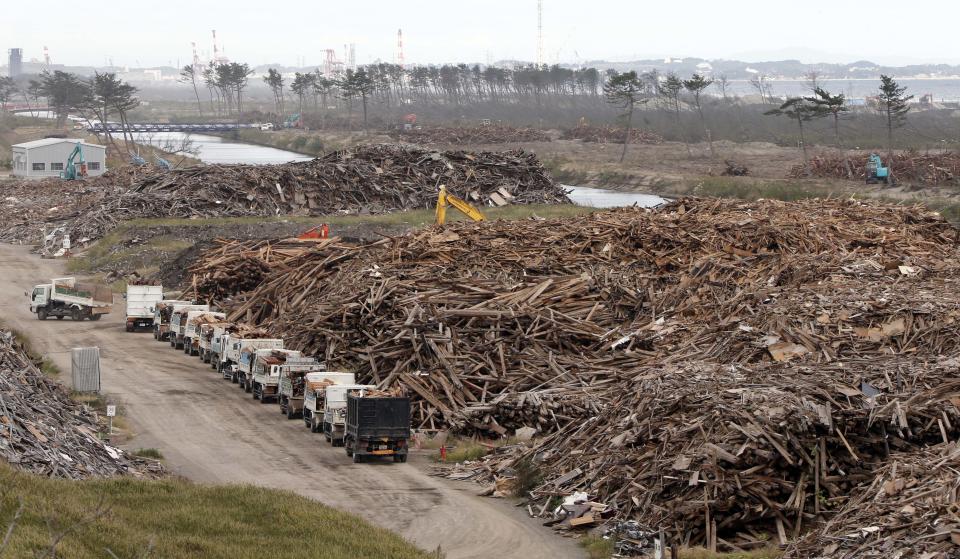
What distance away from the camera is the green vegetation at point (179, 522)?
1838 centimetres

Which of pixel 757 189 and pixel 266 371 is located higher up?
pixel 757 189

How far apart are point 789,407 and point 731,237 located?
21.1 meters

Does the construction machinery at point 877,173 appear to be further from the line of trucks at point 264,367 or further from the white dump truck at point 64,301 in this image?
the white dump truck at point 64,301

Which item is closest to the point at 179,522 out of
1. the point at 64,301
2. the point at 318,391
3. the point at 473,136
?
the point at 318,391

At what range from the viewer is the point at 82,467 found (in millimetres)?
24781

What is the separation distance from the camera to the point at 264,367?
1439 inches

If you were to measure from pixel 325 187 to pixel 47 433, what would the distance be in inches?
2268

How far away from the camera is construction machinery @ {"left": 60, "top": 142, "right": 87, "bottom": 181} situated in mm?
105044

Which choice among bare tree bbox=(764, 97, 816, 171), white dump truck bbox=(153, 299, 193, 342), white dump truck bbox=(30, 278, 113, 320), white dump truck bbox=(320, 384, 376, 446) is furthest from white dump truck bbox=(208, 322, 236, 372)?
bare tree bbox=(764, 97, 816, 171)

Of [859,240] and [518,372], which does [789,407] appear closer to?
[518,372]

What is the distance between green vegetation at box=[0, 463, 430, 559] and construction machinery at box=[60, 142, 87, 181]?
86296mm

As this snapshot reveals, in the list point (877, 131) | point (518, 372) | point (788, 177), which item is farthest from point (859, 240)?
point (877, 131)

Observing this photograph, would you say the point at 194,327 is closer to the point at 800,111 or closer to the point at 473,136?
the point at 800,111

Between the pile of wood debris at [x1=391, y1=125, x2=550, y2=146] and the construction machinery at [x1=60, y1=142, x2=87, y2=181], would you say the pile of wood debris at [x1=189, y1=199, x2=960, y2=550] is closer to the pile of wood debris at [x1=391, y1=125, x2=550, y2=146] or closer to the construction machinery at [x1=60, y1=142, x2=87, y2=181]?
the construction machinery at [x1=60, y1=142, x2=87, y2=181]
